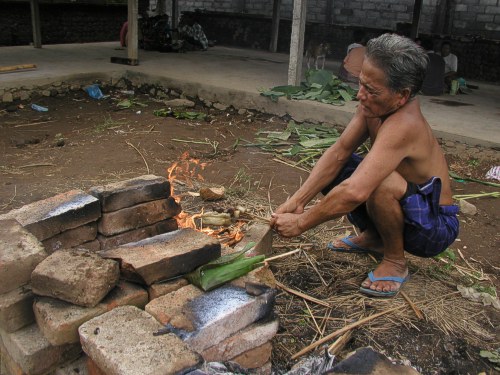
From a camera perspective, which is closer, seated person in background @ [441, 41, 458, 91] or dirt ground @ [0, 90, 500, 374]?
dirt ground @ [0, 90, 500, 374]

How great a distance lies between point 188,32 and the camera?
41.0 feet

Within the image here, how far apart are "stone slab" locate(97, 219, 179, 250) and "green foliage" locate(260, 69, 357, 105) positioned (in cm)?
458

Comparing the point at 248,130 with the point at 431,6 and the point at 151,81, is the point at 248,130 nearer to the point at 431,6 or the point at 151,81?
the point at 151,81

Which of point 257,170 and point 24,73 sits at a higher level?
point 24,73

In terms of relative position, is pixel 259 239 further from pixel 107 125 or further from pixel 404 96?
pixel 107 125

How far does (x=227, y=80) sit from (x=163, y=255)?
6533mm

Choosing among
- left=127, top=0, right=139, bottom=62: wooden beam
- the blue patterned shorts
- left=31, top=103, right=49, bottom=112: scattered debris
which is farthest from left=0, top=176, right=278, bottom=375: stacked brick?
left=127, top=0, right=139, bottom=62: wooden beam

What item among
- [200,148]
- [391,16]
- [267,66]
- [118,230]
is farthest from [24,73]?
[391,16]

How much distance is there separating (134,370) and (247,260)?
887 mm

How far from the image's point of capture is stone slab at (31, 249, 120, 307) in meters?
2.09

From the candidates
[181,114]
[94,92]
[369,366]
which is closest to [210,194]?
[369,366]

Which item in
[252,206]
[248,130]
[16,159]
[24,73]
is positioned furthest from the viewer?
[24,73]

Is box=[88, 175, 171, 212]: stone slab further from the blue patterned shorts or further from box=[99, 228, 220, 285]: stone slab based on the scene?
the blue patterned shorts

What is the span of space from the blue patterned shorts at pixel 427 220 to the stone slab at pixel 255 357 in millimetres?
1073
